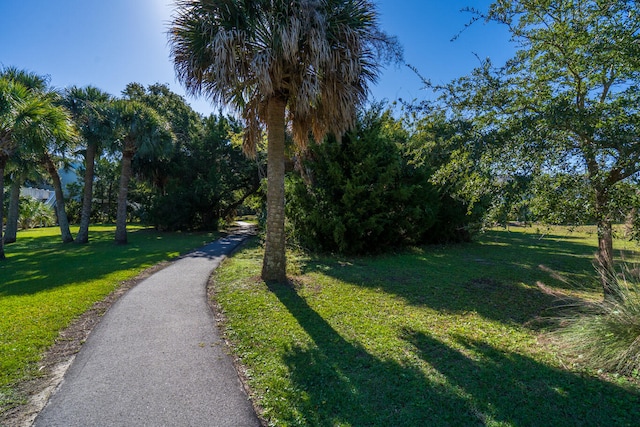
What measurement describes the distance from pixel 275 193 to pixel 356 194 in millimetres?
4600

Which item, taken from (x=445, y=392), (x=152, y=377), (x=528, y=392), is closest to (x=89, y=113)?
(x=152, y=377)

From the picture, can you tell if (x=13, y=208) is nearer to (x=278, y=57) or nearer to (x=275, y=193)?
(x=275, y=193)

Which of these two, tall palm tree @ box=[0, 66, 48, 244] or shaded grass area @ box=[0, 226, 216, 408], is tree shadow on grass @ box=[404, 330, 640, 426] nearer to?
shaded grass area @ box=[0, 226, 216, 408]

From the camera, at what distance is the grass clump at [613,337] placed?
3639mm

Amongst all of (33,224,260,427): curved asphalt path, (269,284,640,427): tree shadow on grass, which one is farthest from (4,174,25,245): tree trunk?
(269,284,640,427): tree shadow on grass

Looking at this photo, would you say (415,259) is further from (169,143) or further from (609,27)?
(169,143)

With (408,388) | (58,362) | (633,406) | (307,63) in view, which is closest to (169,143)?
(307,63)

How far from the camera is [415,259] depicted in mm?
11594

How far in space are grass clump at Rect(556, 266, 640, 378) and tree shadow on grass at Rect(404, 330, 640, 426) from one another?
0.46 meters

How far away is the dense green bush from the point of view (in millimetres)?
11672

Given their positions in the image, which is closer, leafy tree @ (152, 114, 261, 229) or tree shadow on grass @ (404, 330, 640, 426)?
tree shadow on grass @ (404, 330, 640, 426)

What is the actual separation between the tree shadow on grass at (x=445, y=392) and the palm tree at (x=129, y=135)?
15.9 m

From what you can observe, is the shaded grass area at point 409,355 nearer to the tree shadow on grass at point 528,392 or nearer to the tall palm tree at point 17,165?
the tree shadow on grass at point 528,392

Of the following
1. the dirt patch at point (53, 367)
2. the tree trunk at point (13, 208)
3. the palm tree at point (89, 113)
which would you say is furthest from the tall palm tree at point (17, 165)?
the dirt patch at point (53, 367)
